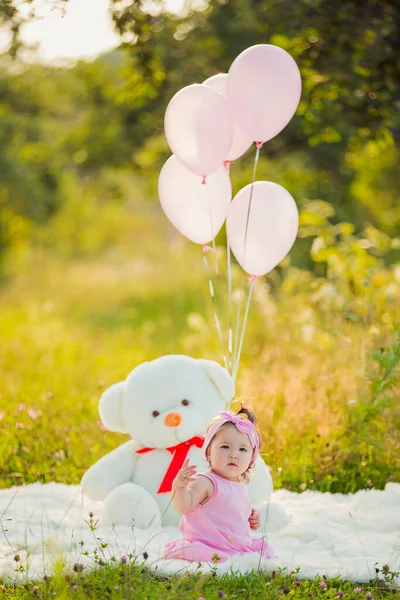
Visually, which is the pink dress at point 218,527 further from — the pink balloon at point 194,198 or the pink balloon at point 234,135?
the pink balloon at point 234,135

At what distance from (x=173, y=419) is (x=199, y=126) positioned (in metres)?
1.33

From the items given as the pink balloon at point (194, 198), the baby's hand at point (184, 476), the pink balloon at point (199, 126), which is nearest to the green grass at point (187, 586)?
the baby's hand at point (184, 476)

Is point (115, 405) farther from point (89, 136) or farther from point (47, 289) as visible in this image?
point (47, 289)

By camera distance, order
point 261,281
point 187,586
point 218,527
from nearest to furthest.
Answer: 1. point 187,586
2. point 218,527
3. point 261,281

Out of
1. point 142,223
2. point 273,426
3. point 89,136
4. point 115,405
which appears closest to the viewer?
point 115,405

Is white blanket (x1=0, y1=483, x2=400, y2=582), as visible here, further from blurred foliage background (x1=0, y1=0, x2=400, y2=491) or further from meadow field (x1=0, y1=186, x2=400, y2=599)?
blurred foliage background (x1=0, y1=0, x2=400, y2=491)

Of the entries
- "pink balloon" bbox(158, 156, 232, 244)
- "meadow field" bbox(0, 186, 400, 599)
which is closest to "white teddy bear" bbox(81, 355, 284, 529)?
"meadow field" bbox(0, 186, 400, 599)

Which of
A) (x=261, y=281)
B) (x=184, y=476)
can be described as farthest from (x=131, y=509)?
(x=261, y=281)

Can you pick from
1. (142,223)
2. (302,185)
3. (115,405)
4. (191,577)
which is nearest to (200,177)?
(115,405)

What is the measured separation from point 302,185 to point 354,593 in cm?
834

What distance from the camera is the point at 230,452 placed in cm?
317

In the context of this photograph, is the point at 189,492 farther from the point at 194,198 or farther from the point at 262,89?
the point at 262,89

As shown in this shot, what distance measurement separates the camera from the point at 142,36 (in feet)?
18.0

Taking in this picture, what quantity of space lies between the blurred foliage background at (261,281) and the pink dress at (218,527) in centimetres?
103
